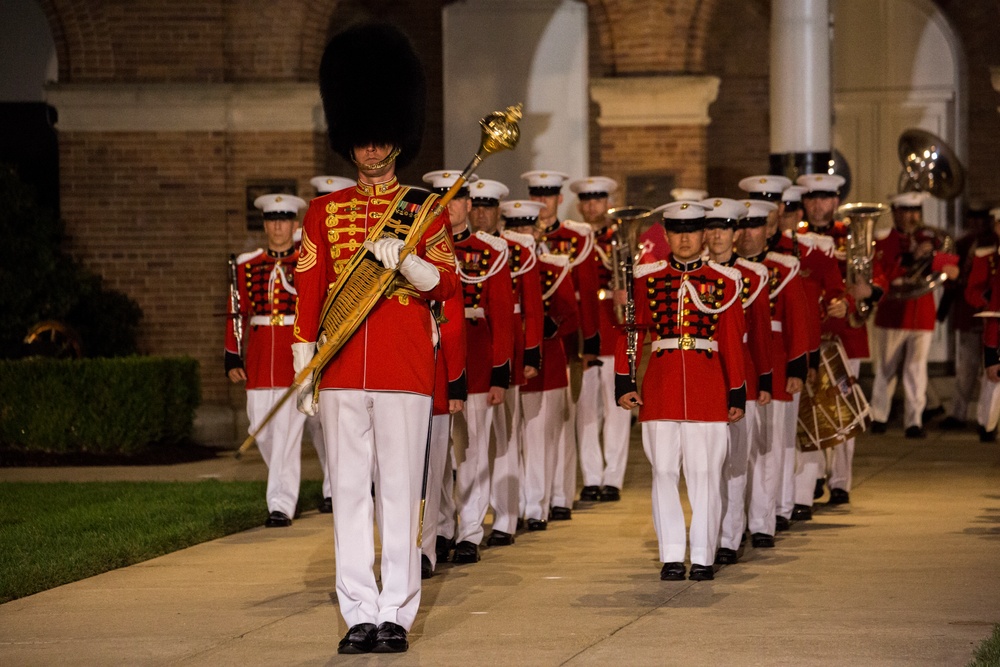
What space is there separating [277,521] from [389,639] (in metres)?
3.97

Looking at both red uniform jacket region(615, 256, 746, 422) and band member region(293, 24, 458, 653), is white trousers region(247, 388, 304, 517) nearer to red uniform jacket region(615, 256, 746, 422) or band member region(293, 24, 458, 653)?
red uniform jacket region(615, 256, 746, 422)

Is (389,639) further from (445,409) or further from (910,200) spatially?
(910,200)

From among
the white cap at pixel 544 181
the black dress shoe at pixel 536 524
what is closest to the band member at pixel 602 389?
the white cap at pixel 544 181

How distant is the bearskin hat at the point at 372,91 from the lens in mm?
7156

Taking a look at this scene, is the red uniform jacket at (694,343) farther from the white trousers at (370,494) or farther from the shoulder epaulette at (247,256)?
the shoulder epaulette at (247,256)

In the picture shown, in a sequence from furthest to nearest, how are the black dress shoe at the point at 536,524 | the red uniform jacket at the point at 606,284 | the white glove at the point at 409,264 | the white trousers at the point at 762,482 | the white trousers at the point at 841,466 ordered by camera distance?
the red uniform jacket at the point at 606,284, the white trousers at the point at 841,466, the black dress shoe at the point at 536,524, the white trousers at the point at 762,482, the white glove at the point at 409,264

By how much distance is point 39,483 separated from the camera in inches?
502

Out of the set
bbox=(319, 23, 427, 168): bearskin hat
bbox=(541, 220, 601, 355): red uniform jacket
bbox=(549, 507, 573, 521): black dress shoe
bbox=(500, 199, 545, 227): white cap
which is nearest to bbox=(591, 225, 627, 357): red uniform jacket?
bbox=(541, 220, 601, 355): red uniform jacket

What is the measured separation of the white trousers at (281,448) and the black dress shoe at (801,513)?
3.23 metres

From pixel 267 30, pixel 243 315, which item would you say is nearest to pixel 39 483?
pixel 243 315

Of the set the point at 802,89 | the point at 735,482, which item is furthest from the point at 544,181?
the point at 802,89

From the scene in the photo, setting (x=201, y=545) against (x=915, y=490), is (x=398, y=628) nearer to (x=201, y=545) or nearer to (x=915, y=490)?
(x=201, y=545)

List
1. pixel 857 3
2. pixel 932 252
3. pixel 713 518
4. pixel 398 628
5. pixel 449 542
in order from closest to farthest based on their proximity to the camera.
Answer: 1. pixel 398 628
2. pixel 713 518
3. pixel 449 542
4. pixel 932 252
5. pixel 857 3

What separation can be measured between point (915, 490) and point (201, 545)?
17.2 feet
